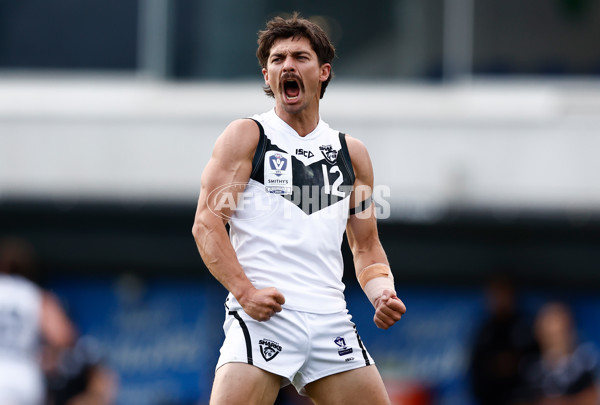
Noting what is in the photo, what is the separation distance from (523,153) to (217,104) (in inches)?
152

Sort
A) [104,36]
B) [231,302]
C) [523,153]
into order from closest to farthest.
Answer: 1. [231,302]
2. [523,153]
3. [104,36]

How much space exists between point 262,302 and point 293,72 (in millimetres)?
1104

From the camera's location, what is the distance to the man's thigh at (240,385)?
14.8ft

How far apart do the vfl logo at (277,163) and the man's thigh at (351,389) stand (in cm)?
101

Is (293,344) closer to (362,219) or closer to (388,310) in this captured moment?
(388,310)

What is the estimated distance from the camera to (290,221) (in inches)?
187

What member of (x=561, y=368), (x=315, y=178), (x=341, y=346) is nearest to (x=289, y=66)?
(x=315, y=178)

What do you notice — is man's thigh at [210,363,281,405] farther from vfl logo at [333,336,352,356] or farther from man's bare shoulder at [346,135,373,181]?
man's bare shoulder at [346,135,373,181]

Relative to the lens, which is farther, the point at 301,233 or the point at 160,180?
the point at 160,180

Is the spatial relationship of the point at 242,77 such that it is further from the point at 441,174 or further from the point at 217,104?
the point at 441,174

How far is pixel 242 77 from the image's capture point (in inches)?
505

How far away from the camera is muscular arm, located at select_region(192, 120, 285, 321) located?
452cm

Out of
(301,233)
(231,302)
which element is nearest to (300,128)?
(301,233)

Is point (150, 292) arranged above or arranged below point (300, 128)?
below
